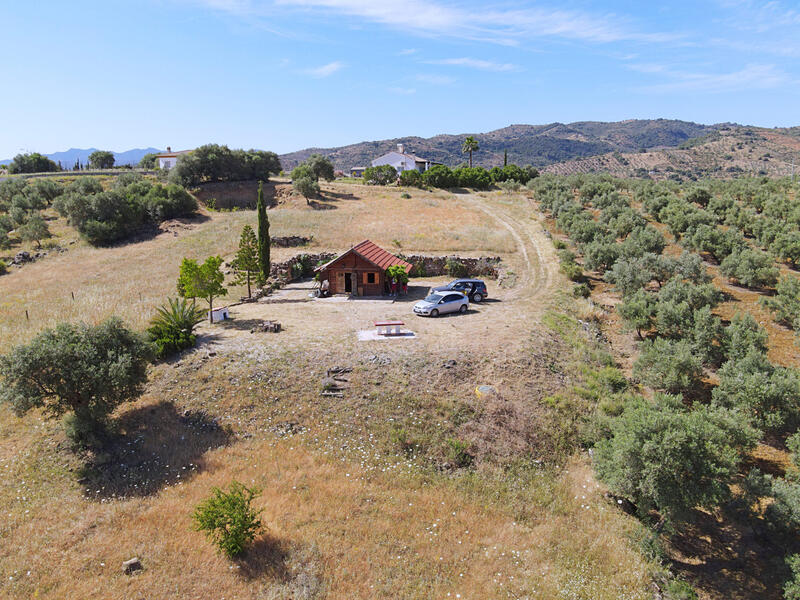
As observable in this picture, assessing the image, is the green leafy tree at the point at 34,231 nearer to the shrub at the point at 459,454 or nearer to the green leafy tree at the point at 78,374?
the green leafy tree at the point at 78,374

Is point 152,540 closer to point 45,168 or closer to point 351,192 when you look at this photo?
point 351,192

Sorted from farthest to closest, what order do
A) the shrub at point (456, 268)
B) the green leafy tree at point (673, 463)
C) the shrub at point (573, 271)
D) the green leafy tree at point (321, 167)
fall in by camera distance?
the green leafy tree at point (321, 167) < the shrub at point (456, 268) < the shrub at point (573, 271) < the green leafy tree at point (673, 463)

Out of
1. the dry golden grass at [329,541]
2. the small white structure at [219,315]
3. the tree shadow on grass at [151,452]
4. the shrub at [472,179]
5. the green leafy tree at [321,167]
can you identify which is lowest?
the dry golden grass at [329,541]

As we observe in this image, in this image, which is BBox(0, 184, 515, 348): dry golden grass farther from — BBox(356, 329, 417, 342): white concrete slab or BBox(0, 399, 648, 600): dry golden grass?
BBox(0, 399, 648, 600): dry golden grass

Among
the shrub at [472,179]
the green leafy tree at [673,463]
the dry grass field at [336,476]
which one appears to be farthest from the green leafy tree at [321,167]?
the green leafy tree at [673,463]

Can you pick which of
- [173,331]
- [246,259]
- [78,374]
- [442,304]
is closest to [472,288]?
[442,304]

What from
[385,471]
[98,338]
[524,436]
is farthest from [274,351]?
[524,436]

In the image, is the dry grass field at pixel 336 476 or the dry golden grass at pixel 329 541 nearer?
the dry golden grass at pixel 329 541
